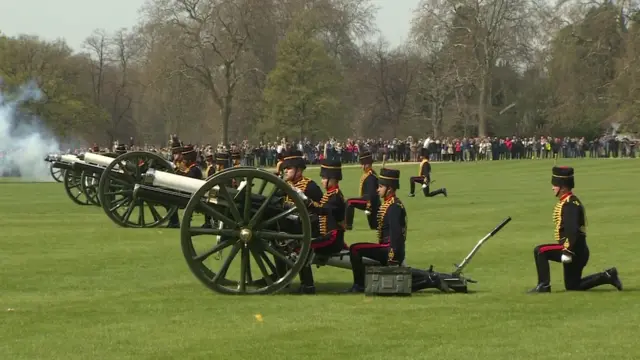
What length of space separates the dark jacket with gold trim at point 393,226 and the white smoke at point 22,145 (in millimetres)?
35073

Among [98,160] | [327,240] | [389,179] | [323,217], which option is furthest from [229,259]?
[98,160]

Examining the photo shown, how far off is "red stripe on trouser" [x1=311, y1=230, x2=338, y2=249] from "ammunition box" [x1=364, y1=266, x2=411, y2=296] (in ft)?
2.33

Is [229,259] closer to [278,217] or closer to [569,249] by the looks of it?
[278,217]

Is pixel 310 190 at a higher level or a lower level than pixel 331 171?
lower

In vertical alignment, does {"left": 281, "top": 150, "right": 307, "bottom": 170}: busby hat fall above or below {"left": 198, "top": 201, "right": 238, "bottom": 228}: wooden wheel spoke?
above

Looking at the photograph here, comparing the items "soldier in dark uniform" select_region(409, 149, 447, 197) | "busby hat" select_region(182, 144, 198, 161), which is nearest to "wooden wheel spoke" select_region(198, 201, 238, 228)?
"busby hat" select_region(182, 144, 198, 161)

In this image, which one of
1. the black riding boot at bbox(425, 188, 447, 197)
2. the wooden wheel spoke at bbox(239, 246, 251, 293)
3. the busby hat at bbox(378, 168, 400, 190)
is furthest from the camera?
the black riding boot at bbox(425, 188, 447, 197)

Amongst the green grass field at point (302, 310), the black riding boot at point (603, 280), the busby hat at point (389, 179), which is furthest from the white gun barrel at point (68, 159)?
the black riding boot at point (603, 280)

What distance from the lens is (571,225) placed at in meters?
12.5

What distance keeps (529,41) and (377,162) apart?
18.5 m

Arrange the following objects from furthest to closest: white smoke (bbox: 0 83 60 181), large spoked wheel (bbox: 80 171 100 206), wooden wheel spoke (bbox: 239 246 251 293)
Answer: white smoke (bbox: 0 83 60 181) → large spoked wheel (bbox: 80 171 100 206) → wooden wheel spoke (bbox: 239 246 251 293)

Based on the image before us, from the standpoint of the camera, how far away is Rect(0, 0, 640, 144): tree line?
249 feet

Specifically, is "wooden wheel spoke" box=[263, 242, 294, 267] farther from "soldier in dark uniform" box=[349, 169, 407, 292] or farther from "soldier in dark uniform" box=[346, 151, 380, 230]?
"soldier in dark uniform" box=[346, 151, 380, 230]

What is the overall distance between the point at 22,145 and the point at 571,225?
39.7 m
